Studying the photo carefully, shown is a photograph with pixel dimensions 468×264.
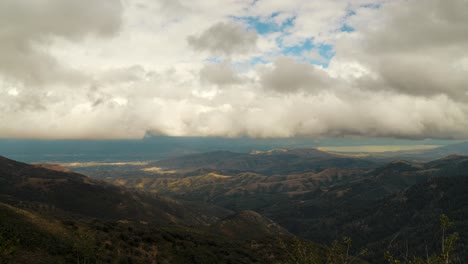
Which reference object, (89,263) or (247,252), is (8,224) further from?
(247,252)

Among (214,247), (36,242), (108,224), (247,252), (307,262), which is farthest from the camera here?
(247,252)

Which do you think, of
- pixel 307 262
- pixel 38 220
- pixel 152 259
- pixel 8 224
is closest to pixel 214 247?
pixel 152 259

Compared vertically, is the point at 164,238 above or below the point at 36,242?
below

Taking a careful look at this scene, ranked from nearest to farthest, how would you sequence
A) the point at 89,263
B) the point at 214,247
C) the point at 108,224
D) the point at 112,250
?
the point at 89,263
the point at 112,250
the point at 108,224
the point at 214,247

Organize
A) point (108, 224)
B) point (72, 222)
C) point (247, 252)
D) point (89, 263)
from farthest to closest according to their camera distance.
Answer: point (247, 252)
point (108, 224)
point (72, 222)
point (89, 263)

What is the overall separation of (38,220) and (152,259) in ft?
88.7

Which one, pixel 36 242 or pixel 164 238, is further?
pixel 164 238

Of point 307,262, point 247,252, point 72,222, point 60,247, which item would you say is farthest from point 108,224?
point 307,262

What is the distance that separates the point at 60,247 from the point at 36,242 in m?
4.20

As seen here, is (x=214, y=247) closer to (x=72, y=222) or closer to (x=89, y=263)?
(x=72, y=222)

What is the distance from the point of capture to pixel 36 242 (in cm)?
5800

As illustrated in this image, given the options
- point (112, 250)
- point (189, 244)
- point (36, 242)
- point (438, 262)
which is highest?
point (438, 262)

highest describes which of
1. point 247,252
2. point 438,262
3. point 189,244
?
point 438,262

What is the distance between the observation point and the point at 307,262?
93.9ft
